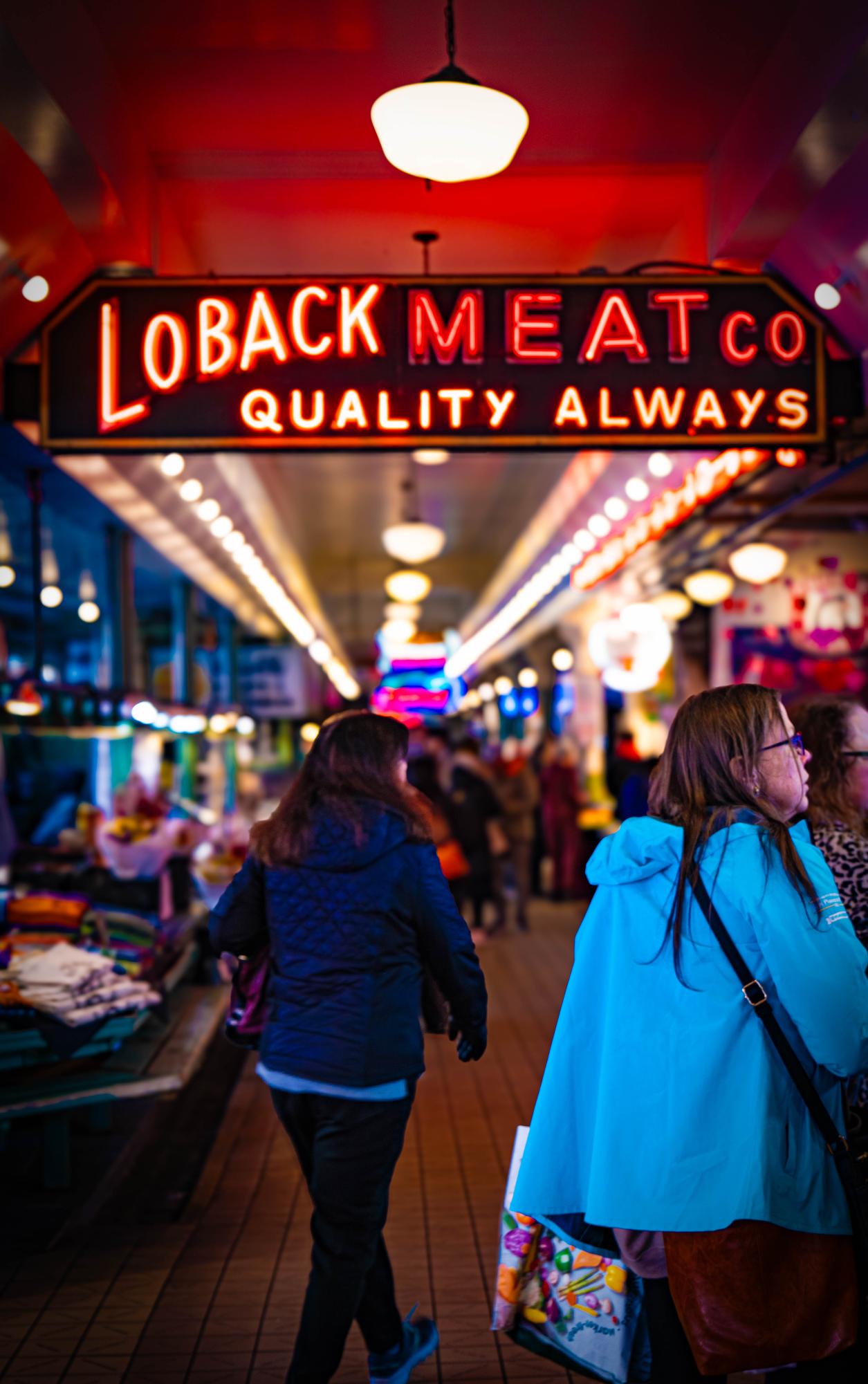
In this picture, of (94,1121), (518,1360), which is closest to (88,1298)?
(518,1360)

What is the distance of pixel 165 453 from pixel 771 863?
3.59 metres

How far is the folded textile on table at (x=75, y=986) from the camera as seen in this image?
570cm

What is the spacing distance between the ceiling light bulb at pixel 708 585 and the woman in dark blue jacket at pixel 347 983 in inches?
322

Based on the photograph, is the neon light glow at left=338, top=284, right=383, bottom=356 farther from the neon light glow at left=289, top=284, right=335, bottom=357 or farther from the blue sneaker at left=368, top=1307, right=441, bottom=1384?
the blue sneaker at left=368, top=1307, right=441, bottom=1384

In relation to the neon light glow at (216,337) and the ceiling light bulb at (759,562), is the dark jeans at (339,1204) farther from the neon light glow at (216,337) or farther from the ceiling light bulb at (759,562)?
the ceiling light bulb at (759,562)

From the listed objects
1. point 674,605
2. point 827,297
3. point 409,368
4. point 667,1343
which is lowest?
point 667,1343

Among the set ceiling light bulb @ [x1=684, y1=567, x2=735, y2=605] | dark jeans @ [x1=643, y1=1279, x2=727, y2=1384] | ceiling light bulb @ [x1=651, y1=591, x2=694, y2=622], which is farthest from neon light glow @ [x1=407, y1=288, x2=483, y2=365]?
ceiling light bulb @ [x1=651, y1=591, x2=694, y2=622]

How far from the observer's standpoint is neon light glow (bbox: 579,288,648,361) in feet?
18.4

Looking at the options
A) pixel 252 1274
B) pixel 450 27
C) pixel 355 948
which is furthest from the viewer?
pixel 252 1274

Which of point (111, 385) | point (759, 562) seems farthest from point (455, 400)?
point (759, 562)

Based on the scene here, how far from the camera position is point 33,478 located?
7.96 m

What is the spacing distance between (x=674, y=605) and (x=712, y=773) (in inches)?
397

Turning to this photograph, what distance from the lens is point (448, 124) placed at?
13.9 ft

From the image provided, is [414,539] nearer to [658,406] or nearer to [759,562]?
[759,562]
